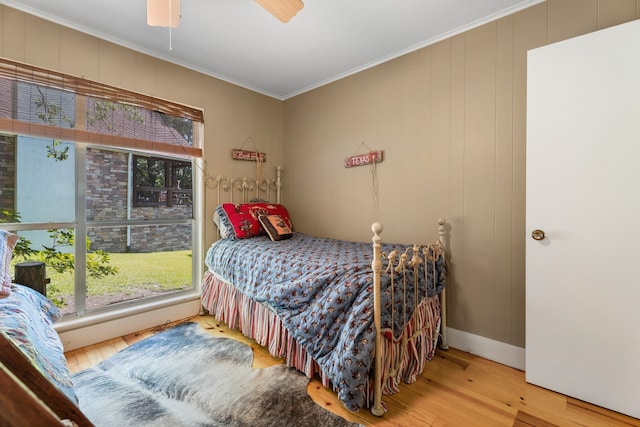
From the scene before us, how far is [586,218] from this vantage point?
5.38ft

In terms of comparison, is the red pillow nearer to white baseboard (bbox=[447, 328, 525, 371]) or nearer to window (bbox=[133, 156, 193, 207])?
window (bbox=[133, 156, 193, 207])

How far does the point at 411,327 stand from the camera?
6.14 feet

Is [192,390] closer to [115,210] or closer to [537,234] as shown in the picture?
[115,210]

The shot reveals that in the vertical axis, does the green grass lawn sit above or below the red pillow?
below

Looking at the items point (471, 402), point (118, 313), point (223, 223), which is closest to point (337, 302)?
point (471, 402)

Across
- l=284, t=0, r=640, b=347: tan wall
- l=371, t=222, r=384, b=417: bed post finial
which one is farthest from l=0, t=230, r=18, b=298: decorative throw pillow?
l=284, t=0, r=640, b=347: tan wall

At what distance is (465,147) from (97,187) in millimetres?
3019

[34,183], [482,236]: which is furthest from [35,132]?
[482,236]

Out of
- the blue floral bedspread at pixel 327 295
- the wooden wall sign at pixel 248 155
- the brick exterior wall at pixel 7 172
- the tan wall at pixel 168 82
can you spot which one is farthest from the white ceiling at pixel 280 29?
the blue floral bedspread at pixel 327 295

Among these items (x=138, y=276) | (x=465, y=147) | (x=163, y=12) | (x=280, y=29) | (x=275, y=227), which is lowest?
(x=138, y=276)

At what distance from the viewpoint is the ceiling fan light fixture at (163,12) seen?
5.21 ft

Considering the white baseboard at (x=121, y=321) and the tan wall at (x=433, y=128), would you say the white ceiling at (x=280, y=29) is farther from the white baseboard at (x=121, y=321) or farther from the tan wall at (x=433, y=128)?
the white baseboard at (x=121, y=321)

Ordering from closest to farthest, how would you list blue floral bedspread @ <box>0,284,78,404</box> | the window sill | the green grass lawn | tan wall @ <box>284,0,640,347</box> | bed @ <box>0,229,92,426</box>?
bed @ <box>0,229,92,426</box> → blue floral bedspread @ <box>0,284,78,404</box> → tan wall @ <box>284,0,640,347</box> → the window sill → the green grass lawn

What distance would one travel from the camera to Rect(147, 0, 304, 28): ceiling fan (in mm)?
1590
